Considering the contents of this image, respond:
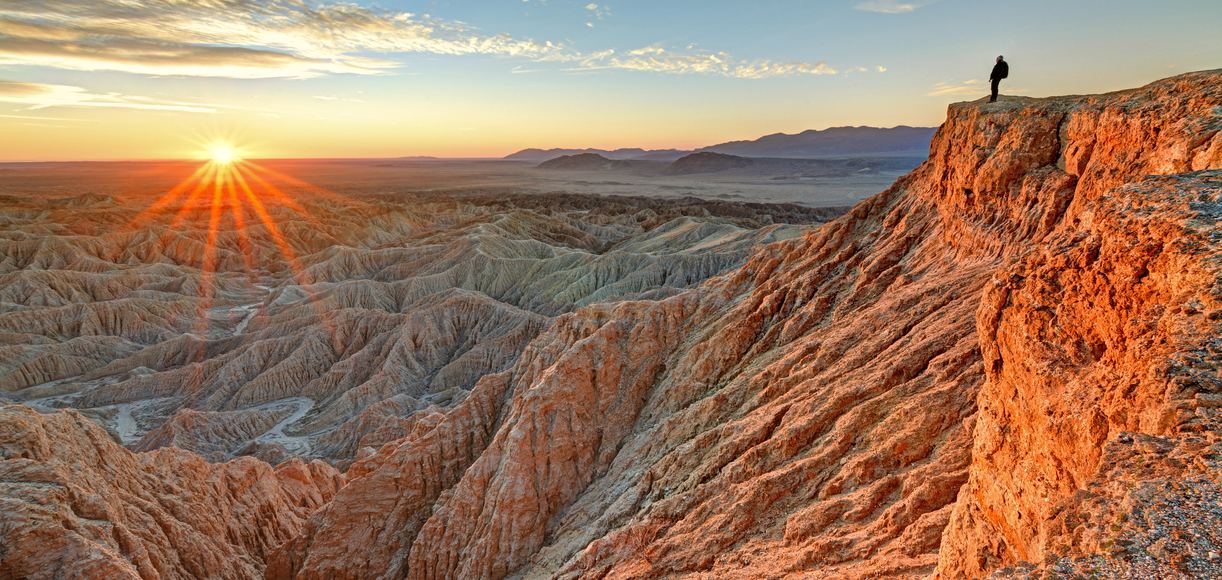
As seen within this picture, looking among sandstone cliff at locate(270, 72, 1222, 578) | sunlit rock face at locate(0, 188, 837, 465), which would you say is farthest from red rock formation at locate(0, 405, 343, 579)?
sunlit rock face at locate(0, 188, 837, 465)

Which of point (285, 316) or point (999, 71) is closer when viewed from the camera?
point (999, 71)

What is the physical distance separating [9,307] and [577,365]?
65.3 m

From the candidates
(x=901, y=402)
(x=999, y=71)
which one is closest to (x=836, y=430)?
(x=901, y=402)

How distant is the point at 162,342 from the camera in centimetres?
5312

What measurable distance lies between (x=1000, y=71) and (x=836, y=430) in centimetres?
1026

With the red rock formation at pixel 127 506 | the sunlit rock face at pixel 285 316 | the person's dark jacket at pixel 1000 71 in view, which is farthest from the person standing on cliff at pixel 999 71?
the sunlit rock face at pixel 285 316

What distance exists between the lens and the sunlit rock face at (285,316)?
138 ft

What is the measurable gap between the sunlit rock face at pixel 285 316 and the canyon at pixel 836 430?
245 centimetres

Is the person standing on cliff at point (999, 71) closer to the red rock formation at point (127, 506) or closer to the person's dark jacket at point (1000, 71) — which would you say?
the person's dark jacket at point (1000, 71)

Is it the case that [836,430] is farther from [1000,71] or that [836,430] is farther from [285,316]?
[285,316]

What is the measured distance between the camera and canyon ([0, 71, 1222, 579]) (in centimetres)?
563

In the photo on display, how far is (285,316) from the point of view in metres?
55.9

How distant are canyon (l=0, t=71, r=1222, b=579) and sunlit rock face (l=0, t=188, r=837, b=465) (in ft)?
8.05

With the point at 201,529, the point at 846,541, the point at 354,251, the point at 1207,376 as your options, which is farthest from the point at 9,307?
the point at 1207,376
